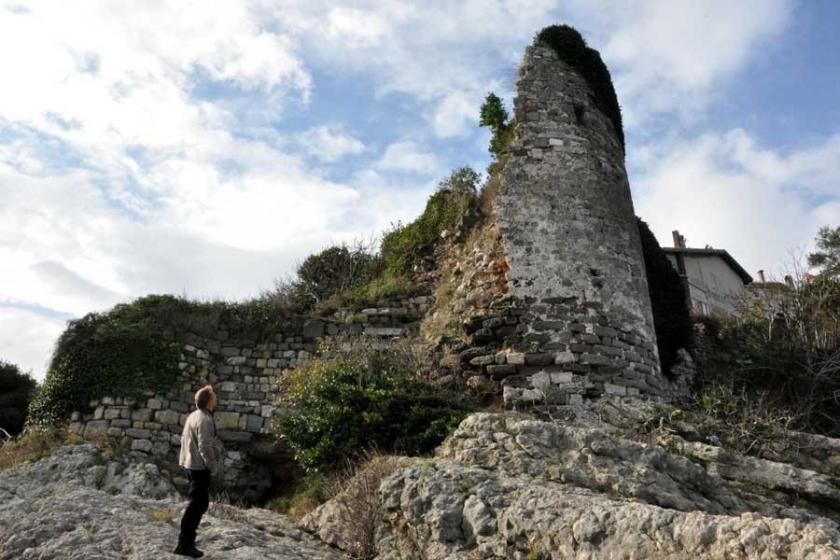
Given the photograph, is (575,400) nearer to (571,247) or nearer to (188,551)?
(571,247)

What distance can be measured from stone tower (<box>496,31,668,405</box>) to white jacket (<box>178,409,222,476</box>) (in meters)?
5.46

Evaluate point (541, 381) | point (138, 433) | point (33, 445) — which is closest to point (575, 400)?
point (541, 381)

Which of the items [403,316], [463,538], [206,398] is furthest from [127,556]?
[403,316]

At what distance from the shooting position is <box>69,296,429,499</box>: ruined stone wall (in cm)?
1123

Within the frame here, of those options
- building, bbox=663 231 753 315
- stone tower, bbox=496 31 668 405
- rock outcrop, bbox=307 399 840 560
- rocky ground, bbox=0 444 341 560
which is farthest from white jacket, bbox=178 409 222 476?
building, bbox=663 231 753 315

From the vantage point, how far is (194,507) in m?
5.99

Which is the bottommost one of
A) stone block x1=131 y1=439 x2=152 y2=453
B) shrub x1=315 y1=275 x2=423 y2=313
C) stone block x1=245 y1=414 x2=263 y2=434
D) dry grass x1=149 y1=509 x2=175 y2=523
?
dry grass x1=149 y1=509 x2=175 y2=523

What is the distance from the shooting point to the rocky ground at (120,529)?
5938mm

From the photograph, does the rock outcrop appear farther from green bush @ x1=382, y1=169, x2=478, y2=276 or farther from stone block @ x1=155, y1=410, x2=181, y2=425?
green bush @ x1=382, y1=169, x2=478, y2=276

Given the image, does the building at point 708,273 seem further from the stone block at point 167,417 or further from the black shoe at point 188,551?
the black shoe at point 188,551

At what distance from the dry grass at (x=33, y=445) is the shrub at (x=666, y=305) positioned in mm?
10279

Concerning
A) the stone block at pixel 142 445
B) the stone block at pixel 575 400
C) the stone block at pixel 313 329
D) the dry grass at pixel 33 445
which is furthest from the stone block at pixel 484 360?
the dry grass at pixel 33 445

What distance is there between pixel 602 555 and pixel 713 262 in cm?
2545

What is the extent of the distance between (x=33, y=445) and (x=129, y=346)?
6.79 ft
